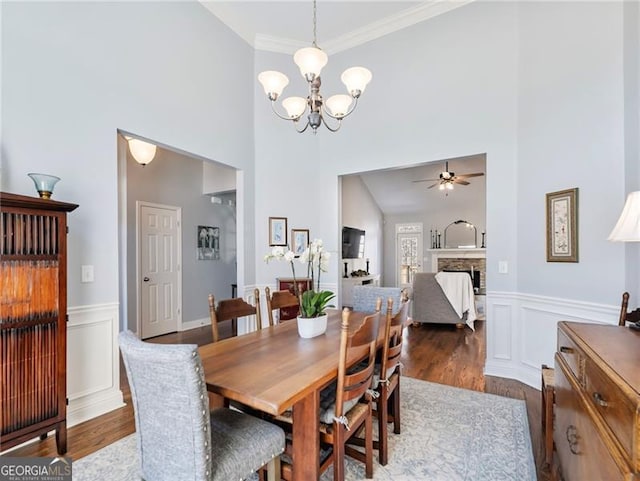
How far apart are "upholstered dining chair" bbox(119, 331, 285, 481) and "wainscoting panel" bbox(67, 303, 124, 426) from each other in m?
1.53

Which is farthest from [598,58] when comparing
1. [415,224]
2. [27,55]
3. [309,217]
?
[415,224]

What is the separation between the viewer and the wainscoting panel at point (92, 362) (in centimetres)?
236

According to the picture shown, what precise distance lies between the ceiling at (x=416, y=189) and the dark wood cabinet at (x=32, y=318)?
633 cm

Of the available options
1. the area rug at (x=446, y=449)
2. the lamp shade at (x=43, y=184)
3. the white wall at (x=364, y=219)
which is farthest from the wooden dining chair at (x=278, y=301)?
the white wall at (x=364, y=219)

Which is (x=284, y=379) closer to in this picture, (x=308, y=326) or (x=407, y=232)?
(x=308, y=326)

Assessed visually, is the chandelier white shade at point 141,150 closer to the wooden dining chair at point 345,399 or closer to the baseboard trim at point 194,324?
the baseboard trim at point 194,324

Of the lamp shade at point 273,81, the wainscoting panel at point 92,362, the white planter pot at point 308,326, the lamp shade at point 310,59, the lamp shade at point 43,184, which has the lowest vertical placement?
the wainscoting panel at point 92,362

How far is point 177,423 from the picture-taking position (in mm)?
1149

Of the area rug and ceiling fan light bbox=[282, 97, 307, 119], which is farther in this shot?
ceiling fan light bbox=[282, 97, 307, 119]

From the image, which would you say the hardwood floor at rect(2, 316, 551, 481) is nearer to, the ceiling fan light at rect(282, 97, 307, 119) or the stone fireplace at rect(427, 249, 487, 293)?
the ceiling fan light at rect(282, 97, 307, 119)

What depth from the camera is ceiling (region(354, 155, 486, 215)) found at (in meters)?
7.41

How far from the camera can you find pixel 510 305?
3.31 meters

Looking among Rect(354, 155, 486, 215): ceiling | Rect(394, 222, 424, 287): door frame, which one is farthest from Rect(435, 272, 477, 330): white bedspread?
Rect(394, 222, 424, 287): door frame

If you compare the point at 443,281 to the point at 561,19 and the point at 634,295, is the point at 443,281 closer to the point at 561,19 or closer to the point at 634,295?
the point at 634,295
